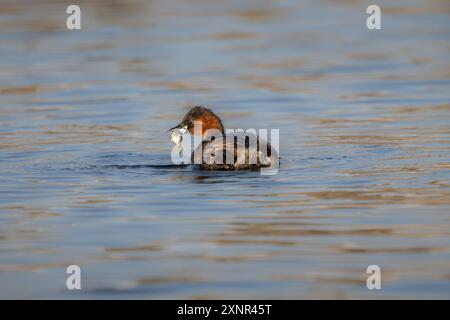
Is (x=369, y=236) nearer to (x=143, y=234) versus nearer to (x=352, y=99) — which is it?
(x=143, y=234)

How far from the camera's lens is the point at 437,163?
9969 millimetres

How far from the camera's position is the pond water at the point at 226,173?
7.02 m

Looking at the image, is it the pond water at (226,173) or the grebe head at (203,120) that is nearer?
the pond water at (226,173)

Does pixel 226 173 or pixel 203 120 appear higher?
pixel 203 120

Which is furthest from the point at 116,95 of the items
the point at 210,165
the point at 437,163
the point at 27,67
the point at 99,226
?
the point at 99,226

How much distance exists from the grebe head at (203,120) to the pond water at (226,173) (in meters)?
0.36

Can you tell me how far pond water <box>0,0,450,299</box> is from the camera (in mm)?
7020

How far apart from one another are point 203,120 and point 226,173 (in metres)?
1.56

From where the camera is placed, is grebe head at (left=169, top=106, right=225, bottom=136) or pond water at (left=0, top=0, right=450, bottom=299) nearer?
pond water at (left=0, top=0, right=450, bottom=299)

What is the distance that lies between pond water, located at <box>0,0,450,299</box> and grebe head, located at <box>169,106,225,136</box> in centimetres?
36

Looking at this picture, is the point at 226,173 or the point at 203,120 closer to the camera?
the point at 226,173

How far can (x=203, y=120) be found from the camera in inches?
449

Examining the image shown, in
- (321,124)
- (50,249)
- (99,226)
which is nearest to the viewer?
(50,249)

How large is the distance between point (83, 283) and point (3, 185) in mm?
3103
